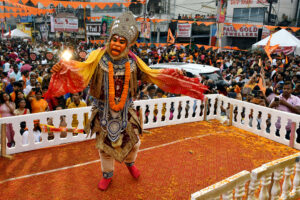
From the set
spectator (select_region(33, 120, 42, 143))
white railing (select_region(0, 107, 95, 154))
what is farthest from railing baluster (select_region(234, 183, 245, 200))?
spectator (select_region(33, 120, 42, 143))

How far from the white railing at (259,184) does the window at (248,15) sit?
26883mm

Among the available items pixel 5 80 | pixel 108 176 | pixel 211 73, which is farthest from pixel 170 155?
pixel 5 80

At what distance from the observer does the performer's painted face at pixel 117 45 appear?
3.54m

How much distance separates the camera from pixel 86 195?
384cm

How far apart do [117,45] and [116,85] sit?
535 mm

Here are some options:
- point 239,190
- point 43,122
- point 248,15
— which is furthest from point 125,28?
point 248,15

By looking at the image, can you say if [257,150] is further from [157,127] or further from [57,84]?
[57,84]

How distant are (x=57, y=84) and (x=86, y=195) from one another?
66.0 inches

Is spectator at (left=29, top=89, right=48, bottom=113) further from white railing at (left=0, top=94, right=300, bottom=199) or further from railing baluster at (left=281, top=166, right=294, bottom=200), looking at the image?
railing baluster at (left=281, top=166, right=294, bottom=200)

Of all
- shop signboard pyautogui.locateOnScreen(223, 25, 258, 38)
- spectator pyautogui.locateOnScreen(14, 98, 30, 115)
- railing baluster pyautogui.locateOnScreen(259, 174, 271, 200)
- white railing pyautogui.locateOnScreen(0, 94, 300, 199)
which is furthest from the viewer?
shop signboard pyautogui.locateOnScreen(223, 25, 258, 38)

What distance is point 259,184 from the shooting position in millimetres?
2738

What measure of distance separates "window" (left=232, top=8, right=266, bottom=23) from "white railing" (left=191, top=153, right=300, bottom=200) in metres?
26.9

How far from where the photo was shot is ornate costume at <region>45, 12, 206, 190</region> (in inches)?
140

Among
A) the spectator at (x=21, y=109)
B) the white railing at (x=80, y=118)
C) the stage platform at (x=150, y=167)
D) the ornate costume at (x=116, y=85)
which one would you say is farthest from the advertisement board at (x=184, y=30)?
the ornate costume at (x=116, y=85)
